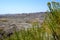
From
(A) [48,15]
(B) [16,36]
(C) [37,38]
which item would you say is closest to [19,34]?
(B) [16,36]

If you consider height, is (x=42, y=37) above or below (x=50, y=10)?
below

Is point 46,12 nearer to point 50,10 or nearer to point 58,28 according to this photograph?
point 50,10

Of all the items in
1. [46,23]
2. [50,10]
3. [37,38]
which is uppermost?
[50,10]

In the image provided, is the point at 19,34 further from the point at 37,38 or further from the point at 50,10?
the point at 50,10

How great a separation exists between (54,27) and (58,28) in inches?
12.3

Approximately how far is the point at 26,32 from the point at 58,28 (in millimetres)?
1932

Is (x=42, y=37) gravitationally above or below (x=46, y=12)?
below

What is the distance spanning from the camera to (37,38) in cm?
1134

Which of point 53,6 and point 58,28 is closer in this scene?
point 58,28

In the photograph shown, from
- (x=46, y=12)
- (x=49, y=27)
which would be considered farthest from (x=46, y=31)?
(x=46, y=12)

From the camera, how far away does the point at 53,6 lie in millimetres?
11695

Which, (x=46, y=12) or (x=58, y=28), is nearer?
(x=58, y=28)

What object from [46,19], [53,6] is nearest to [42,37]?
[46,19]

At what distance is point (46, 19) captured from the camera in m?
11.6
